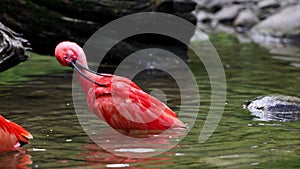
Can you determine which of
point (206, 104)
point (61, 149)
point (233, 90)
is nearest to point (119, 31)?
point (233, 90)

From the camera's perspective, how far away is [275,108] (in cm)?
706

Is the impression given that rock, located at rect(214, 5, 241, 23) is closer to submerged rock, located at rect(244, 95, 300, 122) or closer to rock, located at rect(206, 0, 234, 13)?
rock, located at rect(206, 0, 234, 13)

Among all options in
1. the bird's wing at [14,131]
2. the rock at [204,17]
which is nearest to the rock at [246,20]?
the rock at [204,17]

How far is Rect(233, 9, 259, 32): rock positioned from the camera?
70.5 feet

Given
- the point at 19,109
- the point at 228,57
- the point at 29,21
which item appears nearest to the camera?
the point at 19,109

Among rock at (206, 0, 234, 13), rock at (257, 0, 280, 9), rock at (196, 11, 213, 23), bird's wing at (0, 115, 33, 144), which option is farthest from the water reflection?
rock at (206, 0, 234, 13)

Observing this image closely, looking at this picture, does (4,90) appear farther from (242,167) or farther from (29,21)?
(242,167)

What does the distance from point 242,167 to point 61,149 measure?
60.7 inches

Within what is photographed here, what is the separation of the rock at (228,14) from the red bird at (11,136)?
18.3 meters

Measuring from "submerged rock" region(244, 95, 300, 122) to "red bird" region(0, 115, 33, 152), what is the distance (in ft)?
8.62

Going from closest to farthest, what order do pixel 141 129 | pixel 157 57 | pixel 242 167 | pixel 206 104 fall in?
pixel 242 167
pixel 141 129
pixel 206 104
pixel 157 57

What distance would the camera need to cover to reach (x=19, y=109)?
6.99 meters

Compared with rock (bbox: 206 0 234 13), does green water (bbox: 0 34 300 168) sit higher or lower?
lower

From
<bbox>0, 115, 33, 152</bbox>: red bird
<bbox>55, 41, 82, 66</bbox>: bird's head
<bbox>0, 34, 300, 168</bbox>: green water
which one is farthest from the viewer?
<bbox>55, 41, 82, 66</bbox>: bird's head
